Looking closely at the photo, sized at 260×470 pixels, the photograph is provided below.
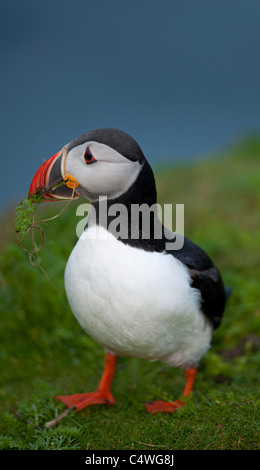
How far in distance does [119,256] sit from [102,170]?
20.1 inches

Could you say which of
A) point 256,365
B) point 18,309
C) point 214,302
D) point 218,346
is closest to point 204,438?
point 214,302

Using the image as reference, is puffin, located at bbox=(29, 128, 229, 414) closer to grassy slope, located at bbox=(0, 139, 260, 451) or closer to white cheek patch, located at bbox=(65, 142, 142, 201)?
white cheek patch, located at bbox=(65, 142, 142, 201)

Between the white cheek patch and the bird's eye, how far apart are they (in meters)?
0.01

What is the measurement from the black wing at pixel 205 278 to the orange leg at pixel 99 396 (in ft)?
2.70

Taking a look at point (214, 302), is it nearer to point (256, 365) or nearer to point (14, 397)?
point (256, 365)

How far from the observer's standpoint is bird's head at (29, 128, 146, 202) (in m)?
2.86


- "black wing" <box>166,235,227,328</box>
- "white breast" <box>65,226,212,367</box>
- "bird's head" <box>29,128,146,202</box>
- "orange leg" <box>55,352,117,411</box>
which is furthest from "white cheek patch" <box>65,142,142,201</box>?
"orange leg" <box>55,352,117,411</box>

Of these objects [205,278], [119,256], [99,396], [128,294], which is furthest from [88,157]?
[99,396]

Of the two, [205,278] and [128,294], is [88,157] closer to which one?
[128,294]

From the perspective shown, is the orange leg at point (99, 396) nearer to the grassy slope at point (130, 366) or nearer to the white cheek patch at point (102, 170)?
the grassy slope at point (130, 366)

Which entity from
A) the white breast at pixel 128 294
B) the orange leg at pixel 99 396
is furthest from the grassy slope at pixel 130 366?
the white breast at pixel 128 294

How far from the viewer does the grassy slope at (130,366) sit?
2980 mm

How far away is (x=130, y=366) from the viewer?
438 cm

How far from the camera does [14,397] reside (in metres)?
3.92
